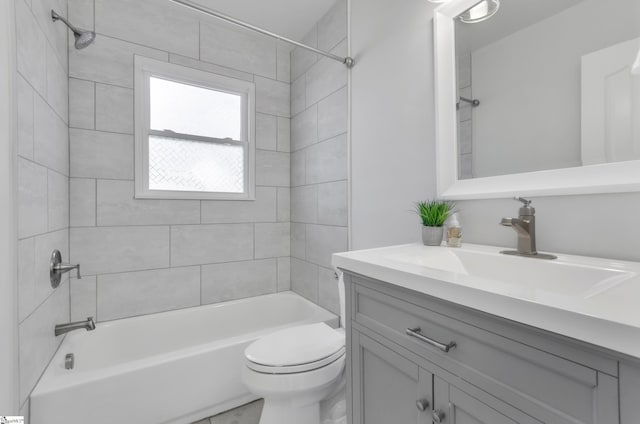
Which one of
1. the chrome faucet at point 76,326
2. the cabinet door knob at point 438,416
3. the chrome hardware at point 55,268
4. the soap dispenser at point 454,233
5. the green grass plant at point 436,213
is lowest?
the chrome faucet at point 76,326

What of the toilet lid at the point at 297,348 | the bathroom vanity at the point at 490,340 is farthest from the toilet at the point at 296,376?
the bathroom vanity at the point at 490,340

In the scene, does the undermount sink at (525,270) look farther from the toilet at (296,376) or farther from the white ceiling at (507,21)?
the white ceiling at (507,21)

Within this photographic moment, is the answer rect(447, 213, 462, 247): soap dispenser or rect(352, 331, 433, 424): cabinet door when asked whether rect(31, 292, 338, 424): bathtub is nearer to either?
rect(352, 331, 433, 424): cabinet door

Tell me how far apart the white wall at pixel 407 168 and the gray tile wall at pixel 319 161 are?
0.15 meters

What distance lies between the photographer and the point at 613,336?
42 cm

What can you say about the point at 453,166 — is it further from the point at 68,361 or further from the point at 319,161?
the point at 68,361

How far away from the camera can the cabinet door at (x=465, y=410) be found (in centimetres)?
58

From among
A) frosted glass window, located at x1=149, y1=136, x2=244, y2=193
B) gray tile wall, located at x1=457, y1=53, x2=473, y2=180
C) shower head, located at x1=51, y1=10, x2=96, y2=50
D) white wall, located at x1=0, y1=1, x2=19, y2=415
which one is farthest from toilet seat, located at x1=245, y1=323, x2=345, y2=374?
shower head, located at x1=51, y1=10, x2=96, y2=50

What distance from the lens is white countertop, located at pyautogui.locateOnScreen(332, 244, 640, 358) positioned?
1.44ft

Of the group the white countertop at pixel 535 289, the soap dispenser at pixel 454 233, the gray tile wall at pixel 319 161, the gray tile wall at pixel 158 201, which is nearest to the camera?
the white countertop at pixel 535 289

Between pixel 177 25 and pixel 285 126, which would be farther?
pixel 285 126

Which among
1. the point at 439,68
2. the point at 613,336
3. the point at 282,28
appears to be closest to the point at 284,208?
the point at 282,28

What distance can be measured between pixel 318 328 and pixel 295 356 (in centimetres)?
30

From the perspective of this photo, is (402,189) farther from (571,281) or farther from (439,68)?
(571,281)
